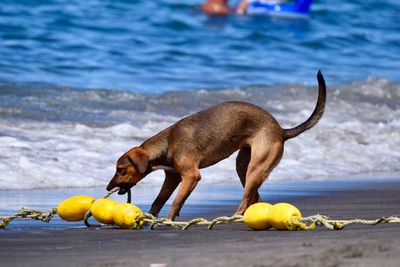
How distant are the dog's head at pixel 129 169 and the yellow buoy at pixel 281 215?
1.50 metres

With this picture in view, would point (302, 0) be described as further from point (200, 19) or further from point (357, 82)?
point (357, 82)

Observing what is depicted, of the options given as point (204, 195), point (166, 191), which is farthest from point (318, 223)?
point (204, 195)

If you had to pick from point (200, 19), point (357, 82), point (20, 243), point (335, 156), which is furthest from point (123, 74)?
point (20, 243)

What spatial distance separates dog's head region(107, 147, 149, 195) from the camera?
793 centimetres

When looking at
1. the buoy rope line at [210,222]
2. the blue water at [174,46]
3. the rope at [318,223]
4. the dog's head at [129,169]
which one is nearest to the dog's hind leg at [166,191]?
the dog's head at [129,169]

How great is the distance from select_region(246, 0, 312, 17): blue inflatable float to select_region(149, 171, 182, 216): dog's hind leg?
23.2 metres

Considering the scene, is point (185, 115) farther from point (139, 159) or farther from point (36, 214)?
point (36, 214)

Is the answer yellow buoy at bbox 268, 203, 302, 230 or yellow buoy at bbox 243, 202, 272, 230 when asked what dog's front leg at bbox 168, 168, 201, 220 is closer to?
yellow buoy at bbox 243, 202, 272, 230

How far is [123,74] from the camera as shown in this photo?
19094mm

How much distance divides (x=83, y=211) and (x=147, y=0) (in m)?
23.9

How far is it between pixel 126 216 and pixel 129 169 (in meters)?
0.79

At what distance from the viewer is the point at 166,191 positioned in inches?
320

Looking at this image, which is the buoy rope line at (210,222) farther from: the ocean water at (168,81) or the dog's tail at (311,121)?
the ocean water at (168,81)

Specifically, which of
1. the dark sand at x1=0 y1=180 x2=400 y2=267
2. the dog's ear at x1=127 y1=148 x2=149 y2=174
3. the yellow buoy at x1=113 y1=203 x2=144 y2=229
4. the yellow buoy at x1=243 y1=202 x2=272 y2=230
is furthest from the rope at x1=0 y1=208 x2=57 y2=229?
the yellow buoy at x1=243 y1=202 x2=272 y2=230
